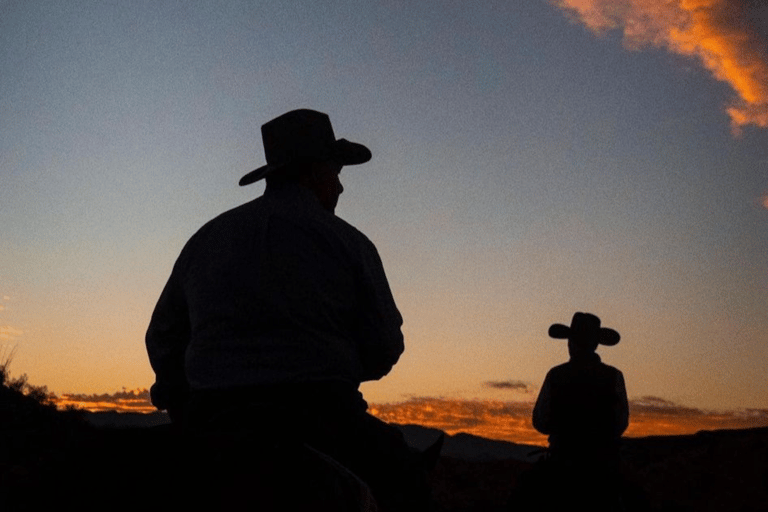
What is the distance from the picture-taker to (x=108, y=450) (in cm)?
300

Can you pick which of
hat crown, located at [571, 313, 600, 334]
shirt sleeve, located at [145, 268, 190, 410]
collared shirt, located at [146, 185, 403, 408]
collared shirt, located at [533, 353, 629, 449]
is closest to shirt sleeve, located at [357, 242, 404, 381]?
collared shirt, located at [146, 185, 403, 408]

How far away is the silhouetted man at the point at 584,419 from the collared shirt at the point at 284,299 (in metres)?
5.37

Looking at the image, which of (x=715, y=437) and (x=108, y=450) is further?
(x=715, y=437)

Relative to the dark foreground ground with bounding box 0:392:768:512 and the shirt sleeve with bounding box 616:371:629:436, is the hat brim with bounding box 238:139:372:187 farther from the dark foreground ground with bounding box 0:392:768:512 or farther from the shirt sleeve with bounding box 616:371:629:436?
the shirt sleeve with bounding box 616:371:629:436

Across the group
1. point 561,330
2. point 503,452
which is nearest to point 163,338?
point 561,330

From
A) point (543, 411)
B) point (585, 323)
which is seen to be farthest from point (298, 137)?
point (585, 323)

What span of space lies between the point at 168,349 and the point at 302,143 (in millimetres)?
1090

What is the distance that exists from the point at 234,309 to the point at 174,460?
0.78 metres

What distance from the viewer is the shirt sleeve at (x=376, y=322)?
391 cm

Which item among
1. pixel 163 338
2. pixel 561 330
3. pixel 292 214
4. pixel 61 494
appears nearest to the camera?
pixel 61 494

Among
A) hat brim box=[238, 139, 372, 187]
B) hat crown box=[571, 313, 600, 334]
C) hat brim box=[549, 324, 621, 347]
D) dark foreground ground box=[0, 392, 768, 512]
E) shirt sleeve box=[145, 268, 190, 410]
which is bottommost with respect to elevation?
dark foreground ground box=[0, 392, 768, 512]

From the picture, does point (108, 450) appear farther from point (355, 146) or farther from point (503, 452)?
point (503, 452)

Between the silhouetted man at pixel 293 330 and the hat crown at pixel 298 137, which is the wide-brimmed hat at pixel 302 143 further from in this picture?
the silhouetted man at pixel 293 330

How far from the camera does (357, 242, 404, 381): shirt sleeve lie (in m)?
3.91
